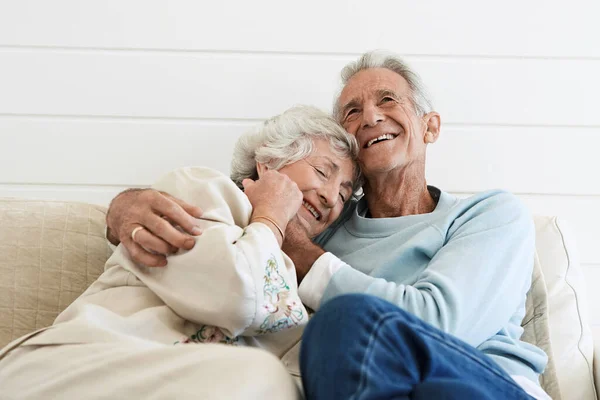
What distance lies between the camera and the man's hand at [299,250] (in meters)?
1.68

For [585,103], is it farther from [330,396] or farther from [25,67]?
[25,67]

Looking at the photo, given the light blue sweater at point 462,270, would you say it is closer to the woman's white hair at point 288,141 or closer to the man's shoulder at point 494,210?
the man's shoulder at point 494,210

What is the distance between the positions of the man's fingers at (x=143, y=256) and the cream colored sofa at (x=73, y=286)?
44 cm

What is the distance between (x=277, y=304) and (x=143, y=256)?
28cm

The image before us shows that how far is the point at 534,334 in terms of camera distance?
71.0 inches

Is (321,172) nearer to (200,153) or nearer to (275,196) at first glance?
(275,196)

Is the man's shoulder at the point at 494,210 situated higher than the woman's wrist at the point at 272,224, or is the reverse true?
the woman's wrist at the point at 272,224

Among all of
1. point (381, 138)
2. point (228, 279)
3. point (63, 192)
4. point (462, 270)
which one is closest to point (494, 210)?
point (462, 270)

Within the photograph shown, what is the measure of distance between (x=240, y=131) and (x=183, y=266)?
96 centimetres

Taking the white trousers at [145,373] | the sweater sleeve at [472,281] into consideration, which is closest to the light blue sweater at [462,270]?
the sweater sleeve at [472,281]

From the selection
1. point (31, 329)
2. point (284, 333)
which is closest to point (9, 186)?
point (31, 329)

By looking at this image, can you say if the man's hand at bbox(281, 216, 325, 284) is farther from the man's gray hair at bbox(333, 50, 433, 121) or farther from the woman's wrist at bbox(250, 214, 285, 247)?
the man's gray hair at bbox(333, 50, 433, 121)

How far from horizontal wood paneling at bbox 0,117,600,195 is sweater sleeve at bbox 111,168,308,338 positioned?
2.58 ft

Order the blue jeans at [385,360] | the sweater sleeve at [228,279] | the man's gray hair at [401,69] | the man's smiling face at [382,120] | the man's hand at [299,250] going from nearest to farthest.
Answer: the blue jeans at [385,360] < the sweater sleeve at [228,279] < the man's hand at [299,250] < the man's smiling face at [382,120] < the man's gray hair at [401,69]
